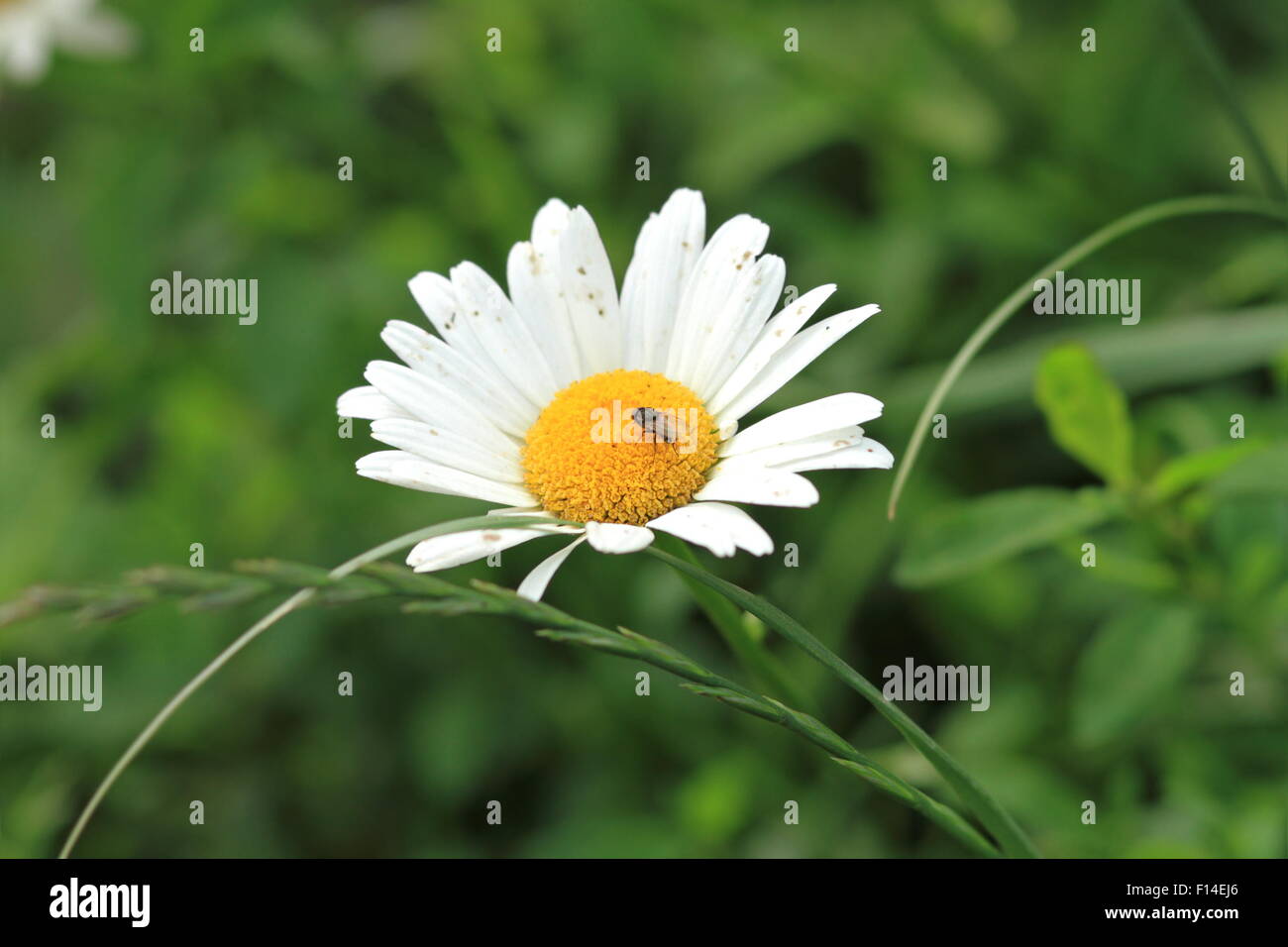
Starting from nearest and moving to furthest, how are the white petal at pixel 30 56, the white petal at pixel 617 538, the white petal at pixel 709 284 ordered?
the white petal at pixel 617 538, the white petal at pixel 709 284, the white petal at pixel 30 56

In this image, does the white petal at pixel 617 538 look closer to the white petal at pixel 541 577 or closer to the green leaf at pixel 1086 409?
the white petal at pixel 541 577

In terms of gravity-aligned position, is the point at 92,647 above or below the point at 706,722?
above

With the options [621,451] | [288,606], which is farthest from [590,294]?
[288,606]

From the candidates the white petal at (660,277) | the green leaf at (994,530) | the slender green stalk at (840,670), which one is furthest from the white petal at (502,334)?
the green leaf at (994,530)

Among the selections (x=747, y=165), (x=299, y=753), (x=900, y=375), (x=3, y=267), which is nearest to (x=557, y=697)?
(x=299, y=753)

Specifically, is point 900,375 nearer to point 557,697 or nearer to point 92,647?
point 557,697

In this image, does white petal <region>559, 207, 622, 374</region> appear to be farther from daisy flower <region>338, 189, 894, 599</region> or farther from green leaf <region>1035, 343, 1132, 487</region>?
green leaf <region>1035, 343, 1132, 487</region>

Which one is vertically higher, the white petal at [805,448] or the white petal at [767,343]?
the white petal at [767,343]
